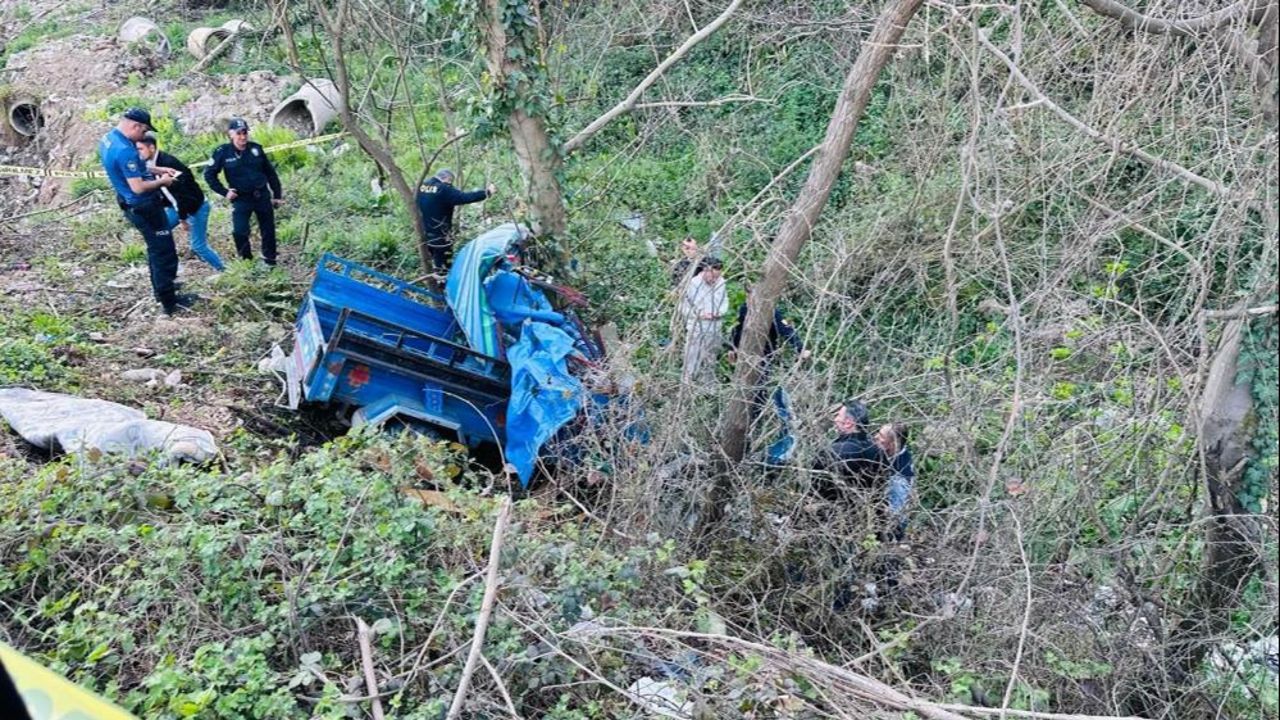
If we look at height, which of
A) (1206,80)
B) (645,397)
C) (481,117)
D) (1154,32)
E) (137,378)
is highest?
(1154,32)

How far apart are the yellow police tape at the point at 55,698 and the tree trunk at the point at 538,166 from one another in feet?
20.1

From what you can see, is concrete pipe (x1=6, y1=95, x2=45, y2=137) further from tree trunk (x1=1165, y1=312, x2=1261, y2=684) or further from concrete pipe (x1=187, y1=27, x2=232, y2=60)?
tree trunk (x1=1165, y1=312, x2=1261, y2=684)

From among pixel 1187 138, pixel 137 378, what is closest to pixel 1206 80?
pixel 1187 138

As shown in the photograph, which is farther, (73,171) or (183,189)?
(73,171)

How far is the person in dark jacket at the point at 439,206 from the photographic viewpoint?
31.7 ft

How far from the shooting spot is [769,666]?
428 cm

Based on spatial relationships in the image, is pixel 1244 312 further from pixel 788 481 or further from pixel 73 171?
pixel 73 171

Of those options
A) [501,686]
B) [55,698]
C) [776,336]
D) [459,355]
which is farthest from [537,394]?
[55,698]

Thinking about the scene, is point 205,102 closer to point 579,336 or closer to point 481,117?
point 481,117

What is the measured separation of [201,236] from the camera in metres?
9.62

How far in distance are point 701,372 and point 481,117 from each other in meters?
3.81

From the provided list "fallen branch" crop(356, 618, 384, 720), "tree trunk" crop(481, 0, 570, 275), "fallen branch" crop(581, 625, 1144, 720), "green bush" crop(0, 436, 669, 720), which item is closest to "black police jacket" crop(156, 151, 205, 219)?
"tree trunk" crop(481, 0, 570, 275)

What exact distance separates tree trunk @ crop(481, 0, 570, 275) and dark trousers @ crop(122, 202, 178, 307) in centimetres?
289

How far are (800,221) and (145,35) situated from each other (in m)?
13.5
